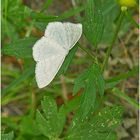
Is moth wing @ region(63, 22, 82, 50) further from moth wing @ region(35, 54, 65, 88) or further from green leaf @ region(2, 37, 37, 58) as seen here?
green leaf @ region(2, 37, 37, 58)

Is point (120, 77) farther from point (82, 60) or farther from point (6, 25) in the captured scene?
point (6, 25)

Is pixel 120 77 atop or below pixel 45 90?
atop

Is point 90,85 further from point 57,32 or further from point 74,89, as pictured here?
→ point 57,32

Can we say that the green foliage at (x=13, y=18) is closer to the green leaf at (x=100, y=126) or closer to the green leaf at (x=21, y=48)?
the green leaf at (x=21, y=48)

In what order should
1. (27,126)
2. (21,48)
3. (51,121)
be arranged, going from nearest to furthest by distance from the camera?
(21,48) → (51,121) → (27,126)

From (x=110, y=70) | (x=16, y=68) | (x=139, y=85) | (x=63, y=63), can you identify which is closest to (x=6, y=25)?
(x=16, y=68)

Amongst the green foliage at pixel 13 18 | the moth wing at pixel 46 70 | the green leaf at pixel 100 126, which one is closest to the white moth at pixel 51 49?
the moth wing at pixel 46 70

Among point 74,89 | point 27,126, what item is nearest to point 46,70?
point 74,89
